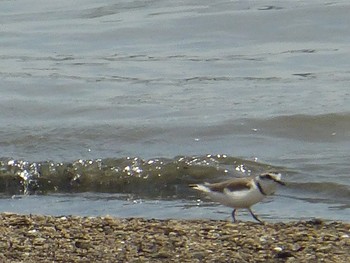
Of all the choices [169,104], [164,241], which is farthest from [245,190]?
[169,104]

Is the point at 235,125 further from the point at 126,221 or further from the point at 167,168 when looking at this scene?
the point at 126,221

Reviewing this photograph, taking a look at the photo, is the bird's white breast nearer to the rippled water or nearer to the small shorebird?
the small shorebird

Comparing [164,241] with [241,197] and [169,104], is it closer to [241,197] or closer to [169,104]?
[241,197]

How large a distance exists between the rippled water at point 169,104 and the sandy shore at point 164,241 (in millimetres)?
1360

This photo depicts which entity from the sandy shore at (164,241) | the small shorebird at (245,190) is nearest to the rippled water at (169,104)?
the small shorebird at (245,190)

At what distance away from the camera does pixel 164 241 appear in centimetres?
645

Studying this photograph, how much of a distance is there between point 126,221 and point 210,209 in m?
1.53

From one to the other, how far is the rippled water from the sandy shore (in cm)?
136

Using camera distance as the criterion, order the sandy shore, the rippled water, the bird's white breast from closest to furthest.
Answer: the sandy shore, the bird's white breast, the rippled water

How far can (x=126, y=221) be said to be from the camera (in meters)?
7.14

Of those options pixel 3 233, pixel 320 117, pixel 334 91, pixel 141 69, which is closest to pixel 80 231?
pixel 3 233

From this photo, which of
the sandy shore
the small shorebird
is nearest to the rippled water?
the small shorebird

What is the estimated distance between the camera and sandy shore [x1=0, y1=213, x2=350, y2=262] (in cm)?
613

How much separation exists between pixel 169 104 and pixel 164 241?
5.61m
